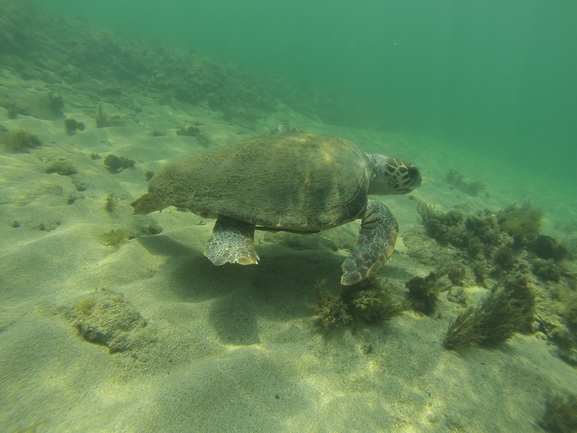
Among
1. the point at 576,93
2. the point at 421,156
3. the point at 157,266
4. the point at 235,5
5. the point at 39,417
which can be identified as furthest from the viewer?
the point at 235,5

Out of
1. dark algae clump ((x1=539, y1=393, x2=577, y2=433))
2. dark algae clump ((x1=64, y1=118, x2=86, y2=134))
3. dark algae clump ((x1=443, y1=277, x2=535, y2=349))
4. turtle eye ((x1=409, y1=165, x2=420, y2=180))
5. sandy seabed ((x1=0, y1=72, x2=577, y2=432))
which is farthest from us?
dark algae clump ((x1=64, y1=118, x2=86, y2=134))

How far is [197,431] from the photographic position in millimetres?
1963

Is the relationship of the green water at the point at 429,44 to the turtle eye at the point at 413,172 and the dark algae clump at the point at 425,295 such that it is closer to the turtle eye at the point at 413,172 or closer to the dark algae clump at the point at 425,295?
the turtle eye at the point at 413,172

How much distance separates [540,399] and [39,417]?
4123mm

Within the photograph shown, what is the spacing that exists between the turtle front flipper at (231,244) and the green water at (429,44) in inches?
3254

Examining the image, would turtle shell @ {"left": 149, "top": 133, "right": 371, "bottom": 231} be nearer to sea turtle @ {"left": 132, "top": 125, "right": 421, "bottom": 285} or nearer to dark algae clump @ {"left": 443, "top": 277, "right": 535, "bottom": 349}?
sea turtle @ {"left": 132, "top": 125, "right": 421, "bottom": 285}

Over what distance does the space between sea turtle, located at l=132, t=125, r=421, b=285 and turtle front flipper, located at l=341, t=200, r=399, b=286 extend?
1 cm

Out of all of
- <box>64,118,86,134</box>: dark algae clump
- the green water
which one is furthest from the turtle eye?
the green water

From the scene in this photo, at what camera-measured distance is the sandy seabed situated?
2.09 m

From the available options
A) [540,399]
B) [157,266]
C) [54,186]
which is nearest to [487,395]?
[540,399]

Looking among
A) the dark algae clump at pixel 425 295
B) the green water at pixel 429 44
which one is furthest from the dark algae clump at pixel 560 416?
the green water at pixel 429 44

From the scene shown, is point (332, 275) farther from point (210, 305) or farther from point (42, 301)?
point (42, 301)

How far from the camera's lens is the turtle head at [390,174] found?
4512mm

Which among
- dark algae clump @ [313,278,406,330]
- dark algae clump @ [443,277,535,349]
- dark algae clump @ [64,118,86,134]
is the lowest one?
dark algae clump @ [64,118,86,134]
